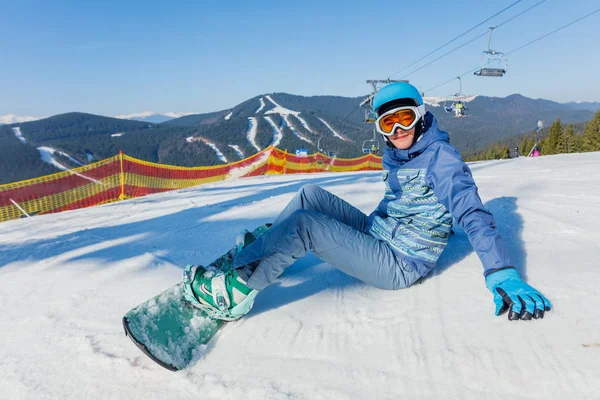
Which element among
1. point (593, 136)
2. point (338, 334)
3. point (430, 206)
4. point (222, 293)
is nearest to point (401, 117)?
point (430, 206)

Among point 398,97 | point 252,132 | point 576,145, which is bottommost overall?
point 576,145

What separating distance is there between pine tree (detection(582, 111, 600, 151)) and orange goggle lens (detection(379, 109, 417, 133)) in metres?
52.5

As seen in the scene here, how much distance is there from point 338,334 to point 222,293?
645 mm

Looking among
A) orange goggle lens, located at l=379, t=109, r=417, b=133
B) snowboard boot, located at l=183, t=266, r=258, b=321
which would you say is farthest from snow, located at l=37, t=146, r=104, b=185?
orange goggle lens, located at l=379, t=109, r=417, b=133

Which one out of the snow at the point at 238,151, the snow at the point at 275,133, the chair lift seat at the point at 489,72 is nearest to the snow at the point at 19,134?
the snow at the point at 238,151

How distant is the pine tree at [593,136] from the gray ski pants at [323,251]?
173 ft

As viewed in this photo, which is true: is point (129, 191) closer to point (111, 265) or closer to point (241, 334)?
point (111, 265)

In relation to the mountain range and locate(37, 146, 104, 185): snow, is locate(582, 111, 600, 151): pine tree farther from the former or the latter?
locate(37, 146, 104, 185): snow

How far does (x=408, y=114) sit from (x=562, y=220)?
1746mm

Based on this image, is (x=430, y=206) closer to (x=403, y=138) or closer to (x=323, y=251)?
(x=403, y=138)

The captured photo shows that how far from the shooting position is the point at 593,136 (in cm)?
4244

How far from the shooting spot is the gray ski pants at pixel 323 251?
187cm

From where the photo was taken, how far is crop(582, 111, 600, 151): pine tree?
137 ft

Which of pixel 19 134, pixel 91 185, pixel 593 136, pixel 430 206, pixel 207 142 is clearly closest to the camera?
pixel 430 206
